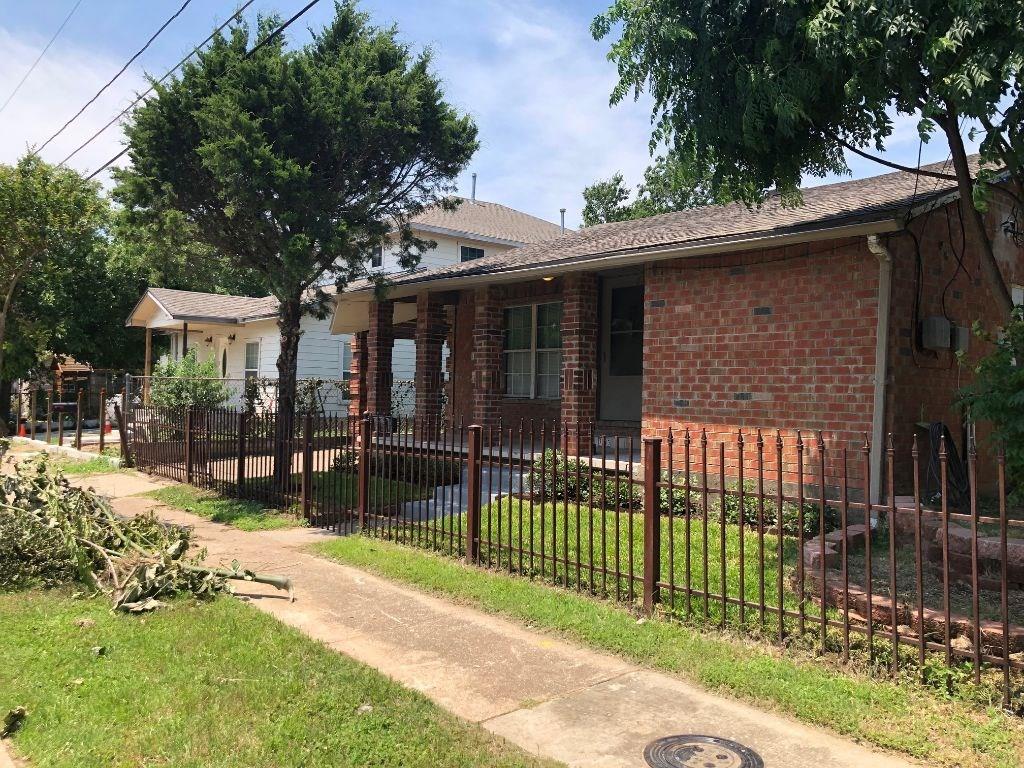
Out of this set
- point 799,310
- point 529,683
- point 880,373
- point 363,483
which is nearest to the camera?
point 529,683

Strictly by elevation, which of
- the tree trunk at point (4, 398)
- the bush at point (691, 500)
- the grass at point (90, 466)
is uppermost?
the tree trunk at point (4, 398)

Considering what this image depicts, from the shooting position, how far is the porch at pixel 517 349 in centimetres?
1090

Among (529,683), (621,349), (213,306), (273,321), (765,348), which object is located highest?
(213,306)

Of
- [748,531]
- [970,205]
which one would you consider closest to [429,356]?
[748,531]

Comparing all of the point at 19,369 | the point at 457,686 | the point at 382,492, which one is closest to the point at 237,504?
the point at 382,492

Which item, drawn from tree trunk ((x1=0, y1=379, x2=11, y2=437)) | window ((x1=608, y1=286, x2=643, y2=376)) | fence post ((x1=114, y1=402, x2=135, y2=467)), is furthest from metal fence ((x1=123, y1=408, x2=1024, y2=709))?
tree trunk ((x1=0, y1=379, x2=11, y2=437))

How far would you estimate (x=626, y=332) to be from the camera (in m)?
12.4

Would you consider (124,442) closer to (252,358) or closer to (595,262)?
(252,358)

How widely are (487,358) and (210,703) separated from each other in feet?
26.7

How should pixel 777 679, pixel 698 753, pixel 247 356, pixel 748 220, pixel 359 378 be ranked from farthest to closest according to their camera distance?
pixel 247 356 → pixel 359 378 → pixel 748 220 → pixel 777 679 → pixel 698 753

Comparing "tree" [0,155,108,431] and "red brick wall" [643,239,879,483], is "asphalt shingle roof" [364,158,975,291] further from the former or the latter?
"tree" [0,155,108,431]

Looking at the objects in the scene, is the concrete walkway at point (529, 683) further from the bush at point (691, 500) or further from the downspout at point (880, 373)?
the downspout at point (880, 373)

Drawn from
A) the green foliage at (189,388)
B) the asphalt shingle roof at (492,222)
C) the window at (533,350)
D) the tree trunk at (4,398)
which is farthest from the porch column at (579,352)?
the tree trunk at (4,398)

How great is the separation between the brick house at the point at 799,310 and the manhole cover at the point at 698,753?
9.55 feet
